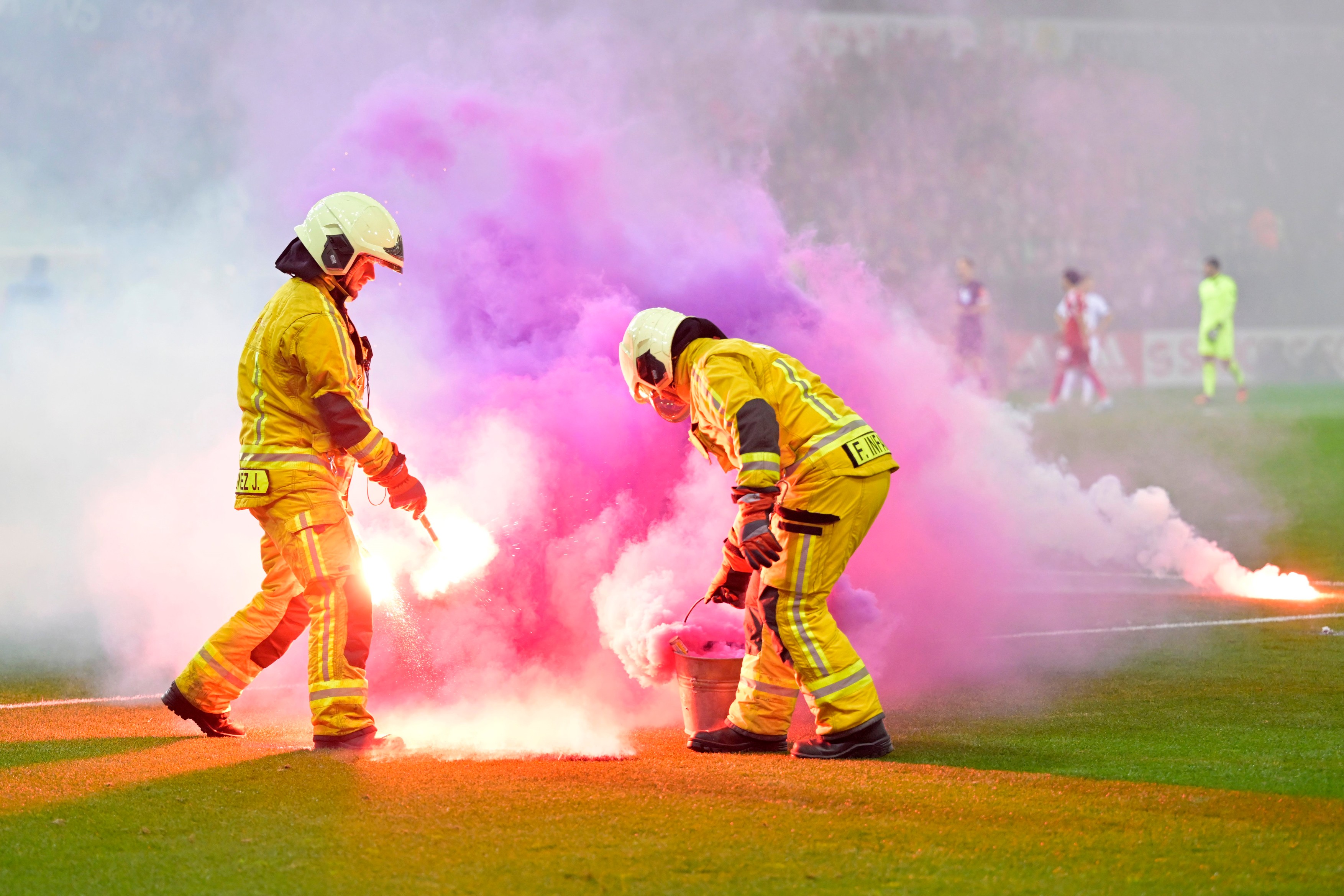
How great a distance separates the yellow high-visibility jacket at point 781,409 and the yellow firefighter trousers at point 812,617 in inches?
2.7

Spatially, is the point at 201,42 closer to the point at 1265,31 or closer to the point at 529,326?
the point at 529,326

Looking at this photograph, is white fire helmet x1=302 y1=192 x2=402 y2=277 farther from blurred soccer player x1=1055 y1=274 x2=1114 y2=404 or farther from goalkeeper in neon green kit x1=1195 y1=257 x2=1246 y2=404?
goalkeeper in neon green kit x1=1195 y1=257 x2=1246 y2=404

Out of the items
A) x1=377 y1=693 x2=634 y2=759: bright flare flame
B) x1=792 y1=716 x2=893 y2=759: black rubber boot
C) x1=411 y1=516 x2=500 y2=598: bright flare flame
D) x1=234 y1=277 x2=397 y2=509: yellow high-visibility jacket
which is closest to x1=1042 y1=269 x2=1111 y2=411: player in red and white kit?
x1=411 y1=516 x2=500 y2=598: bright flare flame

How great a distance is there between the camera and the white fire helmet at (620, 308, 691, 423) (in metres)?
5.03

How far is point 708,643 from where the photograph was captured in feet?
18.2

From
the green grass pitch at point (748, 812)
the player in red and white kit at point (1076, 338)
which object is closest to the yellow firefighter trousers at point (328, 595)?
the green grass pitch at point (748, 812)

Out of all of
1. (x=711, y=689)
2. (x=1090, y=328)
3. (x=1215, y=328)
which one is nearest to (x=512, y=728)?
(x=711, y=689)

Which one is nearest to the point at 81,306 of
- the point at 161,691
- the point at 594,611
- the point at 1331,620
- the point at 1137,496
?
the point at 161,691

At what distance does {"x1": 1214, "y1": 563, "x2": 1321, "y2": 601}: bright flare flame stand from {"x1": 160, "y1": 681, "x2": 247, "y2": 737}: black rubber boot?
6.37 m

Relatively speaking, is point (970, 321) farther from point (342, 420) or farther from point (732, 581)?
point (342, 420)

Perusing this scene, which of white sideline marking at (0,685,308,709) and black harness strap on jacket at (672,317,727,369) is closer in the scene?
black harness strap on jacket at (672,317,727,369)

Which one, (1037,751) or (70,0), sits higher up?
(70,0)

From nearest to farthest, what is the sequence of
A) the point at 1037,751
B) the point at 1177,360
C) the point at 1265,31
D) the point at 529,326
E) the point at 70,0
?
the point at 1037,751, the point at 529,326, the point at 70,0, the point at 1265,31, the point at 1177,360

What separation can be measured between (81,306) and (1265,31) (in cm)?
2067
